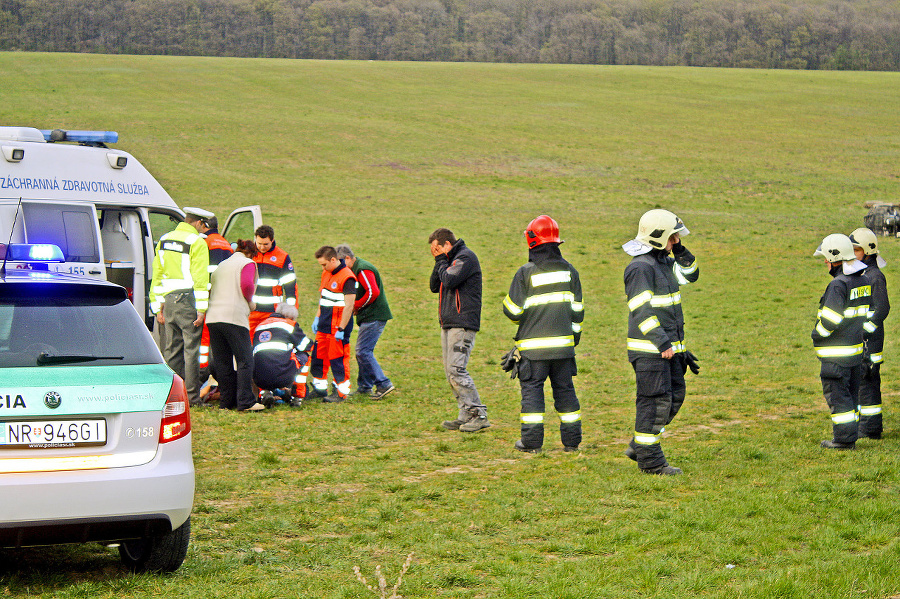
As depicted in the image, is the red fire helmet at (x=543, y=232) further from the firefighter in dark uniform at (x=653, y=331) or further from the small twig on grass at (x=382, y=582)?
the small twig on grass at (x=382, y=582)

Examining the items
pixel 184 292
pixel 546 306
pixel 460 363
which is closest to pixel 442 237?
pixel 460 363

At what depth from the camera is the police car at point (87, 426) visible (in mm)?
4633

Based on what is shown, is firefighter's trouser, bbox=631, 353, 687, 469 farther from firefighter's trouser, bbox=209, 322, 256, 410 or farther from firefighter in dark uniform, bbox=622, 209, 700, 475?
firefighter's trouser, bbox=209, 322, 256, 410

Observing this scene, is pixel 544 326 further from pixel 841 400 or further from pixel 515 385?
pixel 515 385

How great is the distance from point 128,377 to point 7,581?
129 centimetres

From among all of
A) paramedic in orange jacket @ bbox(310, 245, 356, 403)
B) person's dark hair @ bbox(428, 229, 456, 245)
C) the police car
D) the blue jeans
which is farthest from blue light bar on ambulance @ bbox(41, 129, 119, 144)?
the police car

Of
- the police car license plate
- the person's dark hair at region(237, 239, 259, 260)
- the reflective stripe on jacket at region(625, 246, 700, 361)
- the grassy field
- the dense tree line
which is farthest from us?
the dense tree line

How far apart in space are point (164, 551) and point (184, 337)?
231 inches

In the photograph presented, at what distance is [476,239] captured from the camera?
1075 inches

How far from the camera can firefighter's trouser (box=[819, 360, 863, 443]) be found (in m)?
8.76

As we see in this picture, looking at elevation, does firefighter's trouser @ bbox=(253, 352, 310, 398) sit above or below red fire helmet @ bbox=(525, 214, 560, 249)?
below

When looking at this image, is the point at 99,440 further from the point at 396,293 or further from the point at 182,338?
the point at 396,293

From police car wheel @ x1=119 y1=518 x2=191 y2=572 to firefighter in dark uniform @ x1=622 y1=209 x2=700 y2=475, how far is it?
394cm

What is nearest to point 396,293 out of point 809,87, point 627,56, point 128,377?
point 128,377
